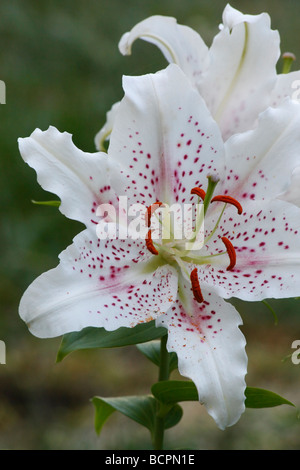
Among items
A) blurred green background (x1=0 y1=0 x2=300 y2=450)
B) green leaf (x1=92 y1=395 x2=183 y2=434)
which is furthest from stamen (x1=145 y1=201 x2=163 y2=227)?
blurred green background (x1=0 y1=0 x2=300 y2=450)

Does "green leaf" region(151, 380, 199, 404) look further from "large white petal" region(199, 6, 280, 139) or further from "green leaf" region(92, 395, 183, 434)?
"large white petal" region(199, 6, 280, 139)

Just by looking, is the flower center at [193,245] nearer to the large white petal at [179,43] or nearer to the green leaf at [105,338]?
the green leaf at [105,338]

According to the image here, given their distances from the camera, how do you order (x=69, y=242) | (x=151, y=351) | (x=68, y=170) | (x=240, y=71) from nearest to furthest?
(x=68, y=170), (x=240, y=71), (x=151, y=351), (x=69, y=242)

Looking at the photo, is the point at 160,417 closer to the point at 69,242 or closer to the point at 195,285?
the point at 195,285

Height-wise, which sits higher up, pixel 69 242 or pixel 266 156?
pixel 69 242

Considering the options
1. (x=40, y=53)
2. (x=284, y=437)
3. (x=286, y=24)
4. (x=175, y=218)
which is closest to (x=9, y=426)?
(x=284, y=437)

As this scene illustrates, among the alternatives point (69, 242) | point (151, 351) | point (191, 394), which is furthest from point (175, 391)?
point (69, 242)

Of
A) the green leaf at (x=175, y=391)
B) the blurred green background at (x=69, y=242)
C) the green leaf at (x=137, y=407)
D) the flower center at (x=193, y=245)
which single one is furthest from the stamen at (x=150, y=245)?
the blurred green background at (x=69, y=242)
